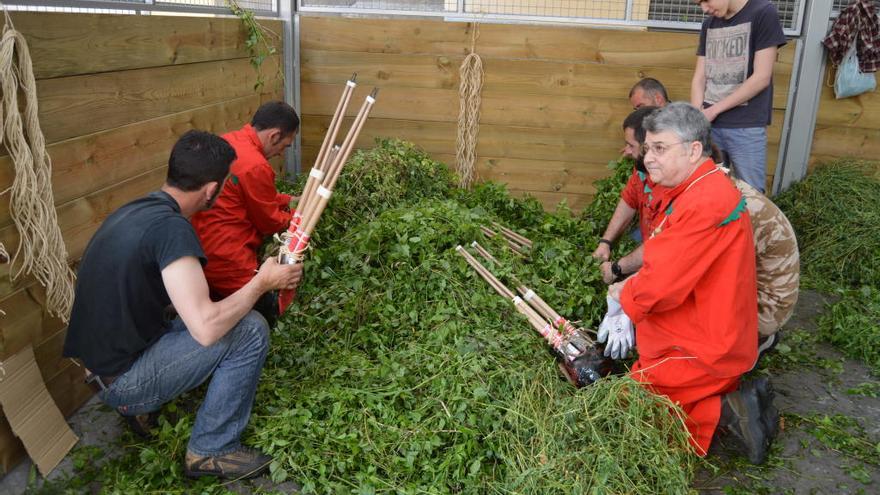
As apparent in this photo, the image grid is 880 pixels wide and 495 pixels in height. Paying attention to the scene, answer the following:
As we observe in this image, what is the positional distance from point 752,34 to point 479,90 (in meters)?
2.17

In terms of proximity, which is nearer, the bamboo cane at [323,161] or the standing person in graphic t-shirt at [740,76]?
the bamboo cane at [323,161]

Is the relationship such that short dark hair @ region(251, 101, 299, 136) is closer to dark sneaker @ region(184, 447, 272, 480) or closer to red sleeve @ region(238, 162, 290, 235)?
red sleeve @ region(238, 162, 290, 235)

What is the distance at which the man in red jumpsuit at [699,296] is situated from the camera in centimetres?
303

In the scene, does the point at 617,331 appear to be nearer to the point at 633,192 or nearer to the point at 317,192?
the point at 633,192

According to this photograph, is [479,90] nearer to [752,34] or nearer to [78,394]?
[752,34]

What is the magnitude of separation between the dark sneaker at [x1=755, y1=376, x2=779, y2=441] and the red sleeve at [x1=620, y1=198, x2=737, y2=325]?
0.58 meters

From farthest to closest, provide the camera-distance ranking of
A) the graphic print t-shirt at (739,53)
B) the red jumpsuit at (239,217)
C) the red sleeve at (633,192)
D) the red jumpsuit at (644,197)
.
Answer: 1. the graphic print t-shirt at (739,53)
2. the red sleeve at (633,192)
3. the red jumpsuit at (644,197)
4. the red jumpsuit at (239,217)

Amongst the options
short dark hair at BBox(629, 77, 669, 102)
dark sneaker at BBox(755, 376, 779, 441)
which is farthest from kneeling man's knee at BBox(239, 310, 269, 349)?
short dark hair at BBox(629, 77, 669, 102)

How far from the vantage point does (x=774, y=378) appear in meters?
4.12

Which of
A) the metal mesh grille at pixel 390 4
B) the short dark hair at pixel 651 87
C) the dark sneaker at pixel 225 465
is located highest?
the metal mesh grille at pixel 390 4

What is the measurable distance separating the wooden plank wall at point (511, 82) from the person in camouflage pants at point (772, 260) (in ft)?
8.85

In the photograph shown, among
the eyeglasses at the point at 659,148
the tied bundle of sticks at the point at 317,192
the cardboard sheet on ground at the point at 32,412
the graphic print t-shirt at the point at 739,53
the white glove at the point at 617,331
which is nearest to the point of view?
the cardboard sheet on ground at the point at 32,412

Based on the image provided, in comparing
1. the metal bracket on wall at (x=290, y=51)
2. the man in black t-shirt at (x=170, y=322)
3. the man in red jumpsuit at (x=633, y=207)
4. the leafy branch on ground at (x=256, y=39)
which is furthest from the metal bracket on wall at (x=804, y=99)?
the man in black t-shirt at (x=170, y=322)

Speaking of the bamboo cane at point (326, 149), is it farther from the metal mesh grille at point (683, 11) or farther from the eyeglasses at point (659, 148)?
the metal mesh grille at point (683, 11)
